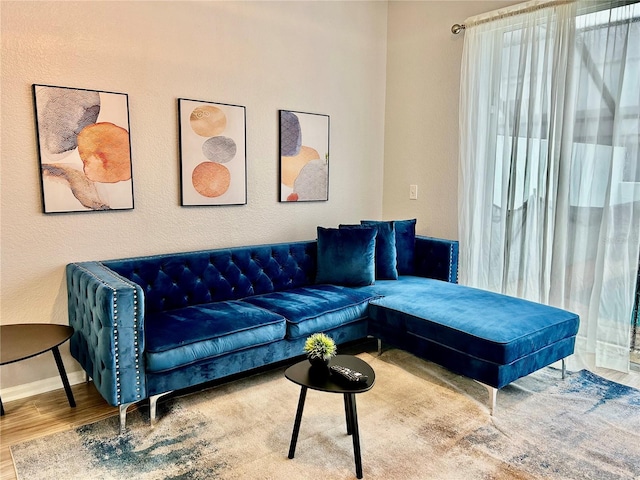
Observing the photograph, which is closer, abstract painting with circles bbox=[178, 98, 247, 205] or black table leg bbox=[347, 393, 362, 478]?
black table leg bbox=[347, 393, 362, 478]

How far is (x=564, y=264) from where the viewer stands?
322 centimetres

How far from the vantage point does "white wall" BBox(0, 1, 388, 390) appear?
8.68 ft

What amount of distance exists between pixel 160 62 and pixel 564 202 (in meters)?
2.93

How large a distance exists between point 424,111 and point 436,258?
136cm

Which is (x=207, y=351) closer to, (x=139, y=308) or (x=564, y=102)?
(x=139, y=308)

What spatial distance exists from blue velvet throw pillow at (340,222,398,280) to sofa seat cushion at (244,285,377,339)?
42cm

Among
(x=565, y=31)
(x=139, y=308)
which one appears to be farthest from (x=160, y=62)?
(x=565, y=31)

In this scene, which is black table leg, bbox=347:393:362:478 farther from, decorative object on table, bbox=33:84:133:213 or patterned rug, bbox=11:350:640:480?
decorative object on table, bbox=33:84:133:213

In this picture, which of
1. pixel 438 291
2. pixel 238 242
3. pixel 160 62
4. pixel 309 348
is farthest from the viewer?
pixel 238 242

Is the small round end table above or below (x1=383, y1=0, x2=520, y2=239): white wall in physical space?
below

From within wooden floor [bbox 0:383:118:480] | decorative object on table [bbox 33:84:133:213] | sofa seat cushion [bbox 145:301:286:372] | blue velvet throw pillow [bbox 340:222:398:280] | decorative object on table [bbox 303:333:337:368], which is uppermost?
decorative object on table [bbox 33:84:133:213]

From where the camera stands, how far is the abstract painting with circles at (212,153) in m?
3.22

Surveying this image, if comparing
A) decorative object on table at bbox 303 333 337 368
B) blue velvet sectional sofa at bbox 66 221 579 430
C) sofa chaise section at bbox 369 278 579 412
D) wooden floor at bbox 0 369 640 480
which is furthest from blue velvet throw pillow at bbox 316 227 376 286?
wooden floor at bbox 0 369 640 480

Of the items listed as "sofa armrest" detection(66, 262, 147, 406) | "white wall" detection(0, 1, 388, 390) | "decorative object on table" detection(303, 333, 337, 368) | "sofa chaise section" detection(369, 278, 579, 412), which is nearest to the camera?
"decorative object on table" detection(303, 333, 337, 368)
